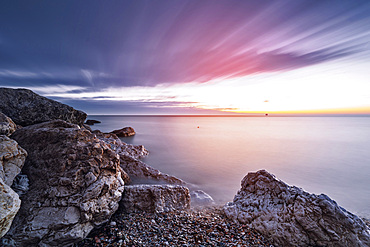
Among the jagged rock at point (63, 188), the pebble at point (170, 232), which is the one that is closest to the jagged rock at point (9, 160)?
the jagged rock at point (63, 188)

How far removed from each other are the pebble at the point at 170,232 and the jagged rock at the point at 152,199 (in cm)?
19

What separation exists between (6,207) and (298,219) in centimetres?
565

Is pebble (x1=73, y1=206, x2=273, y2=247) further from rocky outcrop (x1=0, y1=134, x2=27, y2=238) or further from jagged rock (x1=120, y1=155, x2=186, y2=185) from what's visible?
jagged rock (x1=120, y1=155, x2=186, y2=185)

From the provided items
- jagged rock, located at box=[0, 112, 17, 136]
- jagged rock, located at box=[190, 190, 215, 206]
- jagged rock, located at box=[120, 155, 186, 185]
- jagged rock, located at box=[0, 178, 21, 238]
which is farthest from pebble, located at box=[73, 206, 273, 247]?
jagged rock, located at box=[0, 112, 17, 136]

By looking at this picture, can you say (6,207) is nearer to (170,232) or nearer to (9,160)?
(9,160)

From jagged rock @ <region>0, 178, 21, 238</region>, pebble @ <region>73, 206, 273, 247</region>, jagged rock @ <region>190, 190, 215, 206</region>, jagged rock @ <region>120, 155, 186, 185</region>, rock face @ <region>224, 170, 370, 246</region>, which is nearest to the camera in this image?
jagged rock @ <region>0, 178, 21, 238</region>

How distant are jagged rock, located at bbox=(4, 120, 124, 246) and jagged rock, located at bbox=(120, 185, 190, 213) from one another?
1.41 ft

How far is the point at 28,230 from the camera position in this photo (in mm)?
2928

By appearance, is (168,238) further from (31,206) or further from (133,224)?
(31,206)

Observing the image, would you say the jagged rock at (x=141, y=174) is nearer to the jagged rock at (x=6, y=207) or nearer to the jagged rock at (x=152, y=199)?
the jagged rock at (x=152, y=199)

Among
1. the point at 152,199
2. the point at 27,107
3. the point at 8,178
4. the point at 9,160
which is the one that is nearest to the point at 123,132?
the point at 27,107

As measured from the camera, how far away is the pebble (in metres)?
3.43

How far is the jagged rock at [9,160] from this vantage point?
3115mm

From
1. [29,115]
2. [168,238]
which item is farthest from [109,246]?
[29,115]
